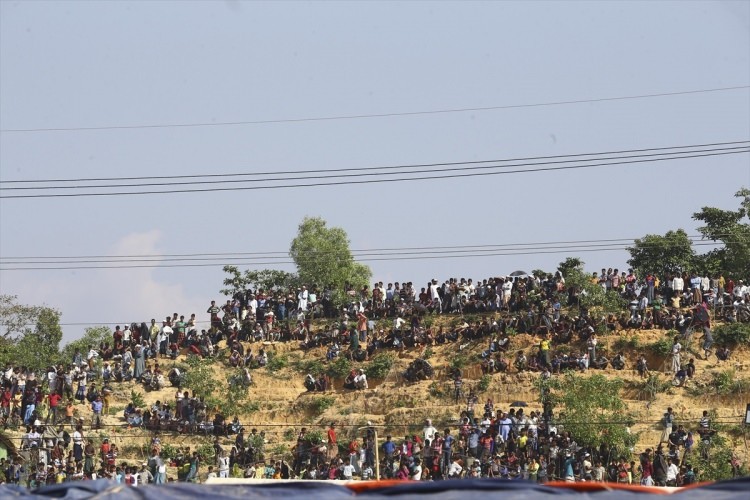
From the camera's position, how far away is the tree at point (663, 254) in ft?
155

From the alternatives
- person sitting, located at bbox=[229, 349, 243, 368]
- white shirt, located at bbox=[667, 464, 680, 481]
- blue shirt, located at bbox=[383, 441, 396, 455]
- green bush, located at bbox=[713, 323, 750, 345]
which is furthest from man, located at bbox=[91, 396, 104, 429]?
green bush, located at bbox=[713, 323, 750, 345]

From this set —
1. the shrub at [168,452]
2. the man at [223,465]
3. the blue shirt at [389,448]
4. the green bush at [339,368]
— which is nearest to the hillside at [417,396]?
the green bush at [339,368]

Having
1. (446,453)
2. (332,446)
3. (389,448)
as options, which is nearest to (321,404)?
(332,446)

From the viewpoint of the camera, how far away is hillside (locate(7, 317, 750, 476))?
3508cm

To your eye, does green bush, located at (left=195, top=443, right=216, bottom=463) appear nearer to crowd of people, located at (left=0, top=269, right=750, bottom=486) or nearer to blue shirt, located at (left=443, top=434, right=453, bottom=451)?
crowd of people, located at (left=0, top=269, right=750, bottom=486)

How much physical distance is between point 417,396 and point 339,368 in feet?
12.2

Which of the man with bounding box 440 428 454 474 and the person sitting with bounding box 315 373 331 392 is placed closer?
the man with bounding box 440 428 454 474

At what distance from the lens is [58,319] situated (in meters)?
55.1

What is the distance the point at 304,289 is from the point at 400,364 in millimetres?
5498

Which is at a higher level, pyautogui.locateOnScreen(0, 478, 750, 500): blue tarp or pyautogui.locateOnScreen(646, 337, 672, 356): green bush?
pyautogui.locateOnScreen(646, 337, 672, 356): green bush

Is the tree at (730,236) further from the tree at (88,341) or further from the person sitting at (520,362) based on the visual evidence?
the tree at (88,341)

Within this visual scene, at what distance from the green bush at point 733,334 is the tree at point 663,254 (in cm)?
859

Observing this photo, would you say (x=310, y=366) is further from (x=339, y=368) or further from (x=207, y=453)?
(x=207, y=453)

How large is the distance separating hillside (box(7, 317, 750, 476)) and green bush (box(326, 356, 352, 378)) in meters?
0.26
